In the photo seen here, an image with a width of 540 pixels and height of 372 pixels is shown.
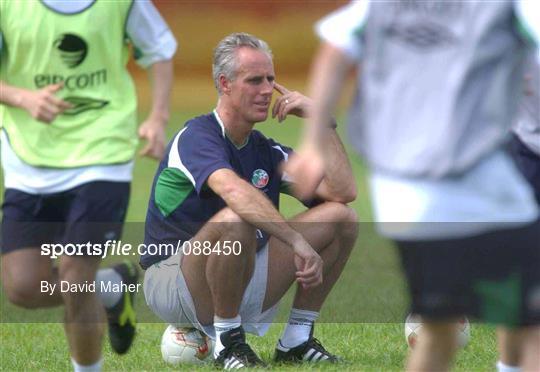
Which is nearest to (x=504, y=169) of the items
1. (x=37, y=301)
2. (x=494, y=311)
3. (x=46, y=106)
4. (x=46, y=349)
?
(x=494, y=311)

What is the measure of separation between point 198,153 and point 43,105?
1112 mm

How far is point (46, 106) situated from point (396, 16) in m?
1.67

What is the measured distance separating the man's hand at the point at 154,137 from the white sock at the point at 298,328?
1.29m

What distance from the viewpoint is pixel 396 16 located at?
3.96m

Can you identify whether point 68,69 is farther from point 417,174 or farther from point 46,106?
point 417,174

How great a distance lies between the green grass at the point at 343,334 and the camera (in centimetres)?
630

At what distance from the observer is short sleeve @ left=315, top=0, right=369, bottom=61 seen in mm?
3980

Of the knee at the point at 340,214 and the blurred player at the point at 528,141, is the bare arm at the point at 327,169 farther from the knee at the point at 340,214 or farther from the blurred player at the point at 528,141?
the blurred player at the point at 528,141

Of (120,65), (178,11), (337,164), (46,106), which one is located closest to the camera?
(46,106)

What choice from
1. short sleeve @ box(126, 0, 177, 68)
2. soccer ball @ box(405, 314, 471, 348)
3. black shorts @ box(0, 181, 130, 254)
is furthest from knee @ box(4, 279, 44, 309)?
soccer ball @ box(405, 314, 471, 348)

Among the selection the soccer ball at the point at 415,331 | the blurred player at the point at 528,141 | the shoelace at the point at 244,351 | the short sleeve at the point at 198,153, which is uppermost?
the blurred player at the point at 528,141

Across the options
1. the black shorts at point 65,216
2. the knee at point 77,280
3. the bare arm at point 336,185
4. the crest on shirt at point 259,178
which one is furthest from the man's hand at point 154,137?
the bare arm at point 336,185

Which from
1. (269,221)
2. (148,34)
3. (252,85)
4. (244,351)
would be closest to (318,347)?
(244,351)

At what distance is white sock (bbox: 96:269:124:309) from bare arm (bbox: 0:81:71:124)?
737 millimetres
